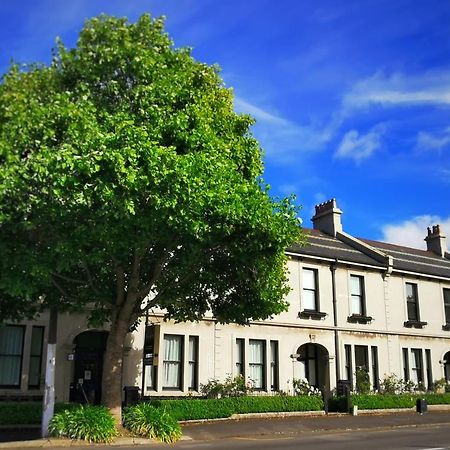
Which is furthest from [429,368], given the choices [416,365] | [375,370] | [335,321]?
[335,321]

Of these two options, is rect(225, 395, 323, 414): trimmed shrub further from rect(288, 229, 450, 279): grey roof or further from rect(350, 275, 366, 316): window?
rect(288, 229, 450, 279): grey roof

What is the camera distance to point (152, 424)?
53.3 feet

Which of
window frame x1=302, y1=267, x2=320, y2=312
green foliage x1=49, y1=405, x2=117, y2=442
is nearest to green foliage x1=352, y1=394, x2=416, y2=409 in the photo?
window frame x1=302, y1=267, x2=320, y2=312

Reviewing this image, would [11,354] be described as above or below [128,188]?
below

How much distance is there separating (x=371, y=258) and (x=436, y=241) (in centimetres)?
1129

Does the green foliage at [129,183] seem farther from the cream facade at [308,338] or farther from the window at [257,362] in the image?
the window at [257,362]

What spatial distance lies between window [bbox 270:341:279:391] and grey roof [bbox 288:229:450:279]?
15.1 ft

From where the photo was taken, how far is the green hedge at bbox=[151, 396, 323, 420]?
20.7 m

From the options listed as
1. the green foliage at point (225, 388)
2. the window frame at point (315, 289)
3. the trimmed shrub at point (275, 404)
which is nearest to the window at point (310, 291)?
the window frame at point (315, 289)

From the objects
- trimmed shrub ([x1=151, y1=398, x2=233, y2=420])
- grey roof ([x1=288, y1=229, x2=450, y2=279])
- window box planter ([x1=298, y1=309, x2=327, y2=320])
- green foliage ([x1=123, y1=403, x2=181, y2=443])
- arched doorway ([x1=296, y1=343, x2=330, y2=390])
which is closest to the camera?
green foliage ([x1=123, y1=403, x2=181, y2=443])

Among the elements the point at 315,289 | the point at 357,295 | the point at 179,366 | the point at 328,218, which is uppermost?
the point at 328,218

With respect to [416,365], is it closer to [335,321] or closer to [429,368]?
[429,368]

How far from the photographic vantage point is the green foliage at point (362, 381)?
90.1ft

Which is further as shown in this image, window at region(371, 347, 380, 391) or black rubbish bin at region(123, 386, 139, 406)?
window at region(371, 347, 380, 391)
